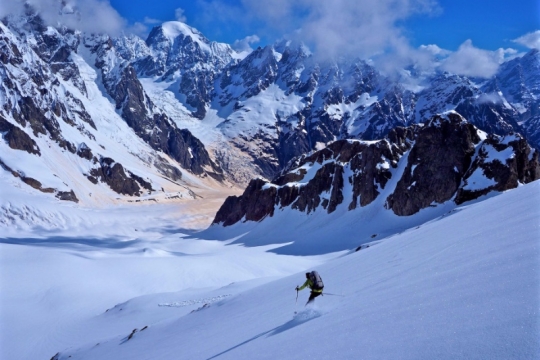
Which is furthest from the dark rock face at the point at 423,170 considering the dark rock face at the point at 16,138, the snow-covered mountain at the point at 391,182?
the dark rock face at the point at 16,138

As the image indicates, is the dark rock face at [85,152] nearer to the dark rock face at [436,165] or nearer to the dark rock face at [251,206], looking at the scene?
the dark rock face at [251,206]

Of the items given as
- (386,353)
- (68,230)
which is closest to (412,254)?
(386,353)

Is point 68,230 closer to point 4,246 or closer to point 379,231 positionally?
point 4,246

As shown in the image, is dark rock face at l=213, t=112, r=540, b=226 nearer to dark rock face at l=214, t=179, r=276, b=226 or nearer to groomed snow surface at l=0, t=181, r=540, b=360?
dark rock face at l=214, t=179, r=276, b=226

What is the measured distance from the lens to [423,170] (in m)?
63.2

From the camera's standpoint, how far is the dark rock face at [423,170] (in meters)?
54.5

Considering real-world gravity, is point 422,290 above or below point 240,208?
below

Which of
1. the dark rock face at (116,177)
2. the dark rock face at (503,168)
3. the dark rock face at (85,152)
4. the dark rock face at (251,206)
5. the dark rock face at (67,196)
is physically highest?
the dark rock face at (85,152)

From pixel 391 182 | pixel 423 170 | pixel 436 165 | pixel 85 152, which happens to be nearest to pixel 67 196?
pixel 85 152

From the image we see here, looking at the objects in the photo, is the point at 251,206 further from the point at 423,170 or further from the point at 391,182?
the point at 423,170

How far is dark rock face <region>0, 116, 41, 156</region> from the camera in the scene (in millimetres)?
144250

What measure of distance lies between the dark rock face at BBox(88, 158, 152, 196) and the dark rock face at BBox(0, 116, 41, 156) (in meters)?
26.2

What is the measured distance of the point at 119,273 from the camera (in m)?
42.8

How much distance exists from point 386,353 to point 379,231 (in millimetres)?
57484
